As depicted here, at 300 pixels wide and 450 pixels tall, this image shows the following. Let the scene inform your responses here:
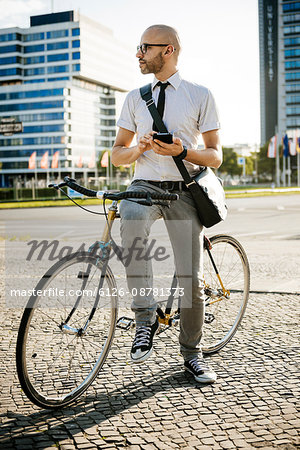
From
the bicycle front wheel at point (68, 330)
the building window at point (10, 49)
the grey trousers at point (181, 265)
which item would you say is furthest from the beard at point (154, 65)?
the building window at point (10, 49)

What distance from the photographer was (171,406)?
3.19 metres

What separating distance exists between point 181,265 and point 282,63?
15539cm

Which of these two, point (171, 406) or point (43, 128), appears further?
point (43, 128)

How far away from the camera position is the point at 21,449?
105 inches

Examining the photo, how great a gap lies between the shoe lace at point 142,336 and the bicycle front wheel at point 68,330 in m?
0.16

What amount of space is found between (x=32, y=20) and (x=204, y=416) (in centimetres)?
12725

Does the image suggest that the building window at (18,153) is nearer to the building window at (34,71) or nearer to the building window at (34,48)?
the building window at (34,71)

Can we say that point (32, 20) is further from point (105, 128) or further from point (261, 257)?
point (261, 257)

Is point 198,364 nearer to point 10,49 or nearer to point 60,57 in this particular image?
point 60,57

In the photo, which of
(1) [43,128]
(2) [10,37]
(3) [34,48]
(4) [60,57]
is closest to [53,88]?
(1) [43,128]

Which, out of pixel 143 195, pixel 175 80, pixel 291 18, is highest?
pixel 291 18

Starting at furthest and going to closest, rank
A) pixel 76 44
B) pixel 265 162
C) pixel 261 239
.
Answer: pixel 76 44, pixel 265 162, pixel 261 239

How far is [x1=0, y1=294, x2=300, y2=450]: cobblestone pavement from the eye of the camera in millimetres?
2758

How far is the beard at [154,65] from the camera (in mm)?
3619
